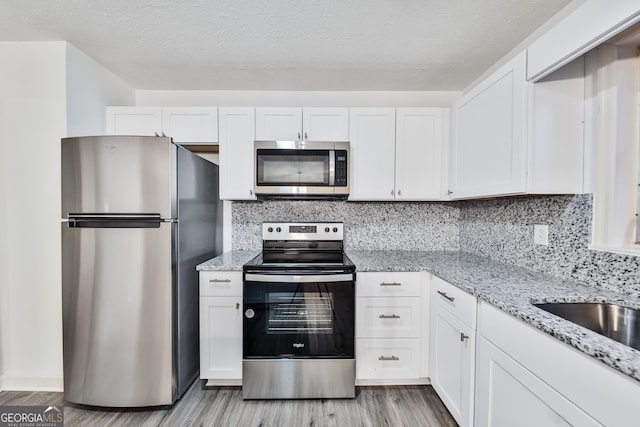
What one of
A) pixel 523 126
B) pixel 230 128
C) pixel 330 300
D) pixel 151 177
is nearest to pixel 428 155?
pixel 523 126

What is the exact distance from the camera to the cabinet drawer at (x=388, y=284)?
5.93 ft

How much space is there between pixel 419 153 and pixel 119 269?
2.27m

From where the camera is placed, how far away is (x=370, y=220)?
2484 millimetres

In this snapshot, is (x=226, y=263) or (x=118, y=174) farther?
(x=226, y=263)

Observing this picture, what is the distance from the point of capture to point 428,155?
2.20m

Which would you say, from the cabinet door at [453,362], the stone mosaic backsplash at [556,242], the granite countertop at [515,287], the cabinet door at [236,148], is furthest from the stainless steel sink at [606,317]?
the cabinet door at [236,148]

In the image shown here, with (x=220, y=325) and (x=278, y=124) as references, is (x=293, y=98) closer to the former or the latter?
(x=278, y=124)

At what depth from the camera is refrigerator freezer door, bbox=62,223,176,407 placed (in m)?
1.62

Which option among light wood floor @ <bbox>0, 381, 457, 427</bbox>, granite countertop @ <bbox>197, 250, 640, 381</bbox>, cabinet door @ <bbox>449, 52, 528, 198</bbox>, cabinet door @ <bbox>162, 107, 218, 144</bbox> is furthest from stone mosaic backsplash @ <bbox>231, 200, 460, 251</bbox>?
light wood floor @ <bbox>0, 381, 457, 427</bbox>

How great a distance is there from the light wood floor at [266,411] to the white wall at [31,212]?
288 mm

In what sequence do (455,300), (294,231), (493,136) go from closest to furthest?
(455,300)
(493,136)
(294,231)

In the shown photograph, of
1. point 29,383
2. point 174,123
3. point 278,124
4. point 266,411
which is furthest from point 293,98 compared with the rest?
point 29,383

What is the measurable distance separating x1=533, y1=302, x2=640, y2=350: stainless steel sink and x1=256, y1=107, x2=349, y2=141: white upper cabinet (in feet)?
5.50

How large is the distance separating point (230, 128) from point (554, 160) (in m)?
2.11
